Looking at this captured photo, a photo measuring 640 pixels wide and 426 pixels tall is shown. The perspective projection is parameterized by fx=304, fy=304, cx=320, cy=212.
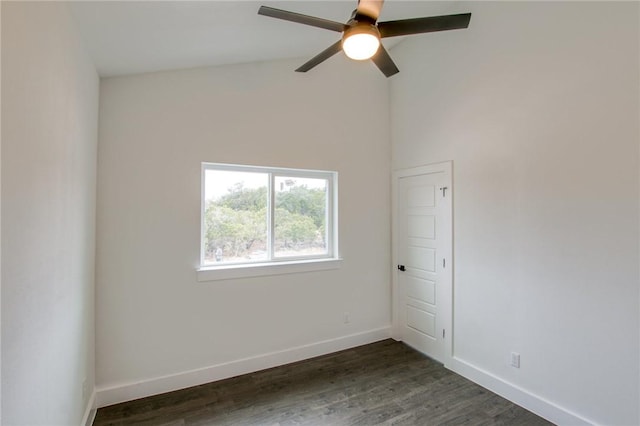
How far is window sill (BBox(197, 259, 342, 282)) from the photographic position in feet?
9.30

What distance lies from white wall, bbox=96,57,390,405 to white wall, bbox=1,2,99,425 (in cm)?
33

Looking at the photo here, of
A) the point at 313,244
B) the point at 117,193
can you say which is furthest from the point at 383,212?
the point at 117,193

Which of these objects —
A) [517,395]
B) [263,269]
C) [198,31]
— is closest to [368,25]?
[198,31]

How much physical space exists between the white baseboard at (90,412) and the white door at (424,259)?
3.08 metres

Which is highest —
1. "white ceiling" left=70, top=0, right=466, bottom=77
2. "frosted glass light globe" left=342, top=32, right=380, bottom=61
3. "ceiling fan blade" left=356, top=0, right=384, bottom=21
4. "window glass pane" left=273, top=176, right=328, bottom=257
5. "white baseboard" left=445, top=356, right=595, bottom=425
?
"white ceiling" left=70, top=0, right=466, bottom=77

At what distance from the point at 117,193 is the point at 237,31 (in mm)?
1632

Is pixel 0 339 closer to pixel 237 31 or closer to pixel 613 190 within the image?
pixel 237 31

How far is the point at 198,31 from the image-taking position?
2182 millimetres

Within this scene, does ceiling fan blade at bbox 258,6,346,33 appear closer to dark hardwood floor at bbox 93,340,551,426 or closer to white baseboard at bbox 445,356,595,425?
dark hardwood floor at bbox 93,340,551,426

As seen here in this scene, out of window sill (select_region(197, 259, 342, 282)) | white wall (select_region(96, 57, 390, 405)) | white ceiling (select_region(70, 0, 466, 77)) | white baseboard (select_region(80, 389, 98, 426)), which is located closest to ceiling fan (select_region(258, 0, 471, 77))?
white ceiling (select_region(70, 0, 466, 77))

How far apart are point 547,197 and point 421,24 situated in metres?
1.64

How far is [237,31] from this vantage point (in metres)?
2.36

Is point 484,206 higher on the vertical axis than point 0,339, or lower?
higher

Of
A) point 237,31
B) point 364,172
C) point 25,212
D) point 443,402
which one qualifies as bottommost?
point 443,402
